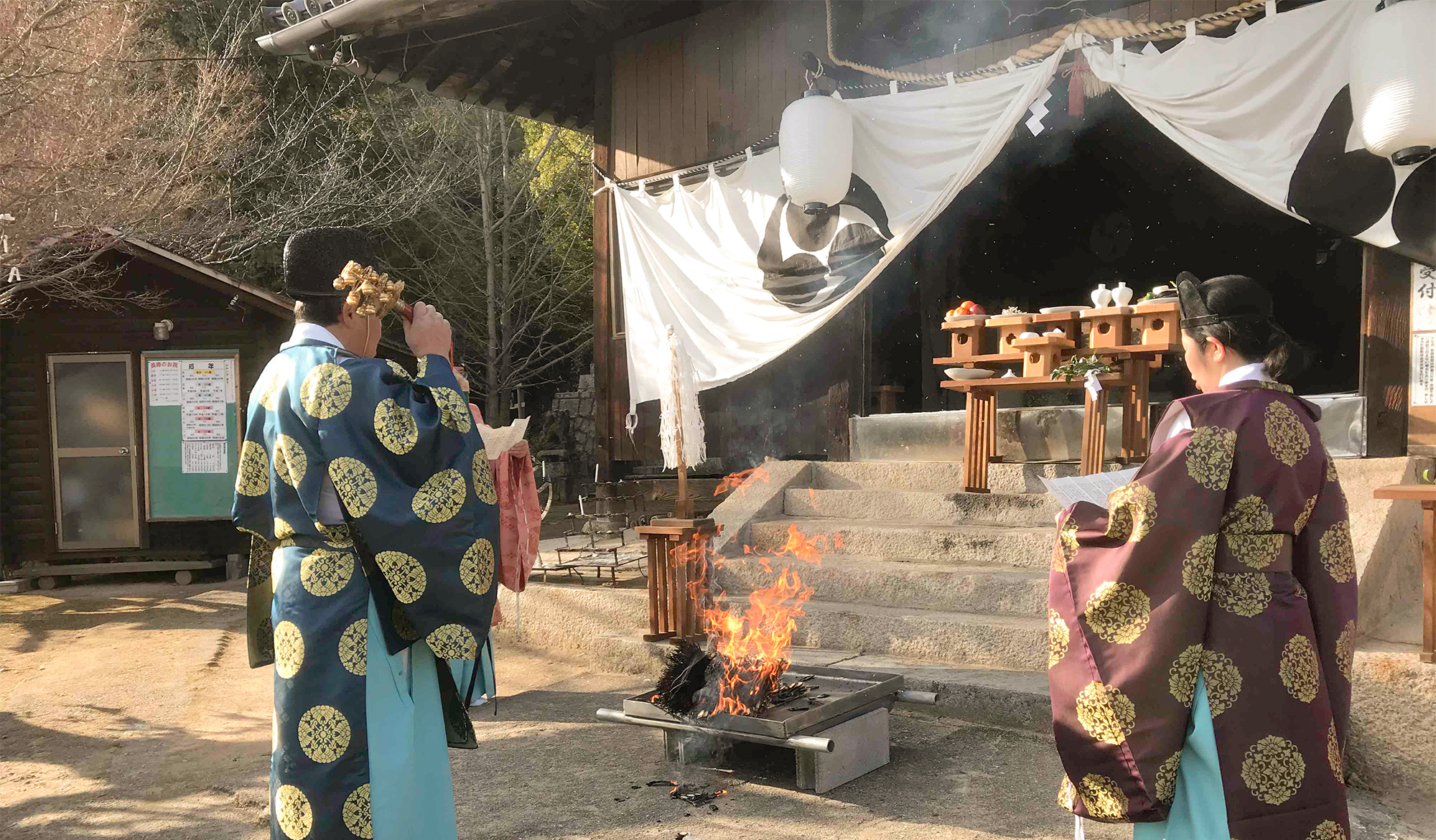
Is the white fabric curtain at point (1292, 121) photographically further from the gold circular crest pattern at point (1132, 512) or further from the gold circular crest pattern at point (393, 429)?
the gold circular crest pattern at point (393, 429)

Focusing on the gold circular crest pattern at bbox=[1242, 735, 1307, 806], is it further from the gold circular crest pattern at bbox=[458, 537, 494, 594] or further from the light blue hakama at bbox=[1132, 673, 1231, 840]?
the gold circular crest pattern at bbox=[458, 537, 494, 594]

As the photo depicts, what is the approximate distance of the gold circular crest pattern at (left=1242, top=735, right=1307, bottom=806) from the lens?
2818mm

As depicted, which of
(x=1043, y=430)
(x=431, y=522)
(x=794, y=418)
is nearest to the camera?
(x=431, y=522)

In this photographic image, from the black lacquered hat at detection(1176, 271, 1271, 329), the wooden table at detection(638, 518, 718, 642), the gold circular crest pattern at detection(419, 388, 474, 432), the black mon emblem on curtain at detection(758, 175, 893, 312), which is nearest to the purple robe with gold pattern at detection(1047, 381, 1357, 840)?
the black lacquered hat at detection(1176, 271, 1271, 329)

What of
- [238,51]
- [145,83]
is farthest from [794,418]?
[238,51]

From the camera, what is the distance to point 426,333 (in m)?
3.11

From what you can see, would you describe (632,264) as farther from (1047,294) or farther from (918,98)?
(1047,294)

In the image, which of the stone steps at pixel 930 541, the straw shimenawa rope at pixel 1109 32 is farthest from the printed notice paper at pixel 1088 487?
the straw shimenawa rope at pixel 1109 32

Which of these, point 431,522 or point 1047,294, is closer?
point 431,522

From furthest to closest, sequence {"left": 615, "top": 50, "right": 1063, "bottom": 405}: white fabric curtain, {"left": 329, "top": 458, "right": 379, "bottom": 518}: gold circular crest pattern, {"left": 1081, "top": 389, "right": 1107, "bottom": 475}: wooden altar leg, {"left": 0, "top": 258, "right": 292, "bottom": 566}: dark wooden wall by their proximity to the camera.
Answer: {"left": 0, "top": 258, "right": 292, "bottom": 566}: dark wooden wall
{"left": 615, "top": 50, "right": 1063, "bottom": 405}: white fabric curtain
{"left": 1081, "top": 389, "right": 1107, "bottom": 475}: wooden altar leg
{"left": 329, "top": 458, "right": 379, "bottom": 518}: gold circular crest pattern

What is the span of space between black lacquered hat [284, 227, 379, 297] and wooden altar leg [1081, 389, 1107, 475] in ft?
17.7

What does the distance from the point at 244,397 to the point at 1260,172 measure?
1166 centimetres

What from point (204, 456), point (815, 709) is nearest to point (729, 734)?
point (815, 709)

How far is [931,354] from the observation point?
11.3 meters
